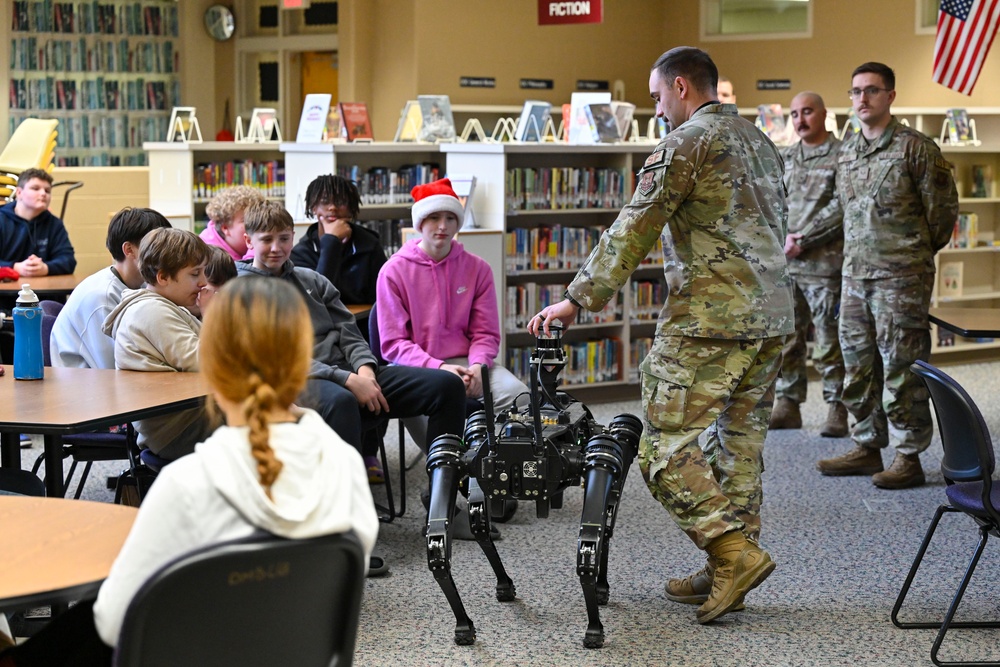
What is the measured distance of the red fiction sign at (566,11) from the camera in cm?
873

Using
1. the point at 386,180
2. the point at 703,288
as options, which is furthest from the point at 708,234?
the point at 386,180

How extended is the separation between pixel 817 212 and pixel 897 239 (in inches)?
36.6

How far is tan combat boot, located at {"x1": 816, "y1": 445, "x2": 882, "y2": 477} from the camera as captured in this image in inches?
217

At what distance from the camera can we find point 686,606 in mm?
3777

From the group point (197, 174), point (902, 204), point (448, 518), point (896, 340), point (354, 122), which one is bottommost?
point (448, 518)

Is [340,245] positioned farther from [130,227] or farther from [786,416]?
[786,416]

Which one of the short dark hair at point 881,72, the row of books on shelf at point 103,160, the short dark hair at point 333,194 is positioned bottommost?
the short dark hair at point 333,194

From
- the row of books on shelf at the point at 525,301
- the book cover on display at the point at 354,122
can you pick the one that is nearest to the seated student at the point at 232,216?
the row of books on shelf at the point at 525,301

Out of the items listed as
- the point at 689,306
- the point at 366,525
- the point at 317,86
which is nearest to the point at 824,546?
the point at 689,306

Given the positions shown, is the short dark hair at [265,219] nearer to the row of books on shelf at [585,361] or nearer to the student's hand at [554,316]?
the student's hand at [554,316]

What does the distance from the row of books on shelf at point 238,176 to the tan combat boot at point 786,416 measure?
3.66 metres

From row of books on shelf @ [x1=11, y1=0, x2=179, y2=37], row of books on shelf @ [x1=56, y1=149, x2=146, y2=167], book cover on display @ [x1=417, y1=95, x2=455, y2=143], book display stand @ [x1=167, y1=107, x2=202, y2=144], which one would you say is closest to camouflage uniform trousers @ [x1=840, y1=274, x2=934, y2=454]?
book cover on display @ [x1=417, y1=95, x2=455, y2=143]

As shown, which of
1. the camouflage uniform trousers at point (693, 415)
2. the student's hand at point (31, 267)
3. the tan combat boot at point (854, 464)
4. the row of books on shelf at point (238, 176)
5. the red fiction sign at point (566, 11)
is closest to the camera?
the camouflage uniform trousers at point (693, 415)

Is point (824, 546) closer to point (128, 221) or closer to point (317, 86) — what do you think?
point (128, 221)
